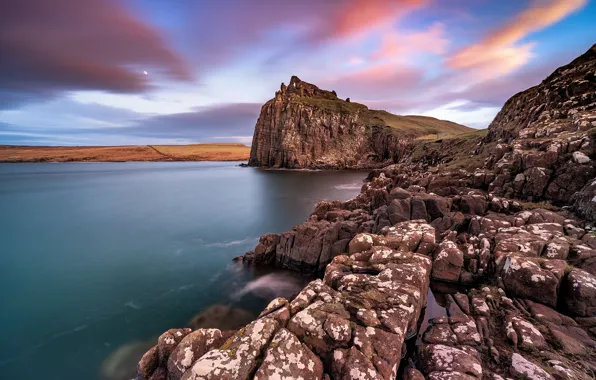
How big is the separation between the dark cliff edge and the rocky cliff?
4228 inches

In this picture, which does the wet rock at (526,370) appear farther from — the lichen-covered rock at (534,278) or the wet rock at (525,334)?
the lichen-covered rock at (534,278)

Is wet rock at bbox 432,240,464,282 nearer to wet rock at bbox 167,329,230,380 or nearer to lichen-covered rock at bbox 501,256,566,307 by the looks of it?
lichen-covered rock at bbox 501,256,566,307

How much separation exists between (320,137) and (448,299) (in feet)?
398

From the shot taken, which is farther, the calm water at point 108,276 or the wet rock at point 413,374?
the calm water at point 108,276

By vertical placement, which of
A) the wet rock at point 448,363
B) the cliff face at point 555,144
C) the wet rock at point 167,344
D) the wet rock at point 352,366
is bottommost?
the wet rock at point 167,344

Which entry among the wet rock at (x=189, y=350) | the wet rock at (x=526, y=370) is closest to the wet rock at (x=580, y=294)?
the wet rock at (x=526, y=370)

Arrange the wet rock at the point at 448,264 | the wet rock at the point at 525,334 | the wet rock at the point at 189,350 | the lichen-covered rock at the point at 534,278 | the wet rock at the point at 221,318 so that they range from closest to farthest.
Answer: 1. the wet rock at the point at 189,350
2. the wet rock at the point at 525,334
3. the lichen-covered rock at the point at 534,278
4. the wet rock at the point at 448,264
5. the wet rock at the point at 221,318

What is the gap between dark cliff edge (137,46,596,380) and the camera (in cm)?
729

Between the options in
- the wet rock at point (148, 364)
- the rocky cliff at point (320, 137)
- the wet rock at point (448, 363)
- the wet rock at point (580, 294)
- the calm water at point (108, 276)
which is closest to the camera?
the wet rock at point (448, 363)

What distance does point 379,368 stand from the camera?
7082mm

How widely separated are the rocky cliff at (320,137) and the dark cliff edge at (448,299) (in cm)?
10739

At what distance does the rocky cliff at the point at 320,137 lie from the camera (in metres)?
126

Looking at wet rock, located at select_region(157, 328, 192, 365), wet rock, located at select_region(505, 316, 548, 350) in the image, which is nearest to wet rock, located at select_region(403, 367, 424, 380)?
wet rock, located at select_region(505, 316, 548, 350)

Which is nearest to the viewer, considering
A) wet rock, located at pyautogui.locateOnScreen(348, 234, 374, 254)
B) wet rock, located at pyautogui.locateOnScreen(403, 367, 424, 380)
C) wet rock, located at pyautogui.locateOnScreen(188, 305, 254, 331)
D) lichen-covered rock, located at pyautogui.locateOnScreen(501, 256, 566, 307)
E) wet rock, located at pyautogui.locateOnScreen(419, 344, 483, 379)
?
wet rock, located at pyautogui.locateOnScreen(419, 344, 483, 379)
